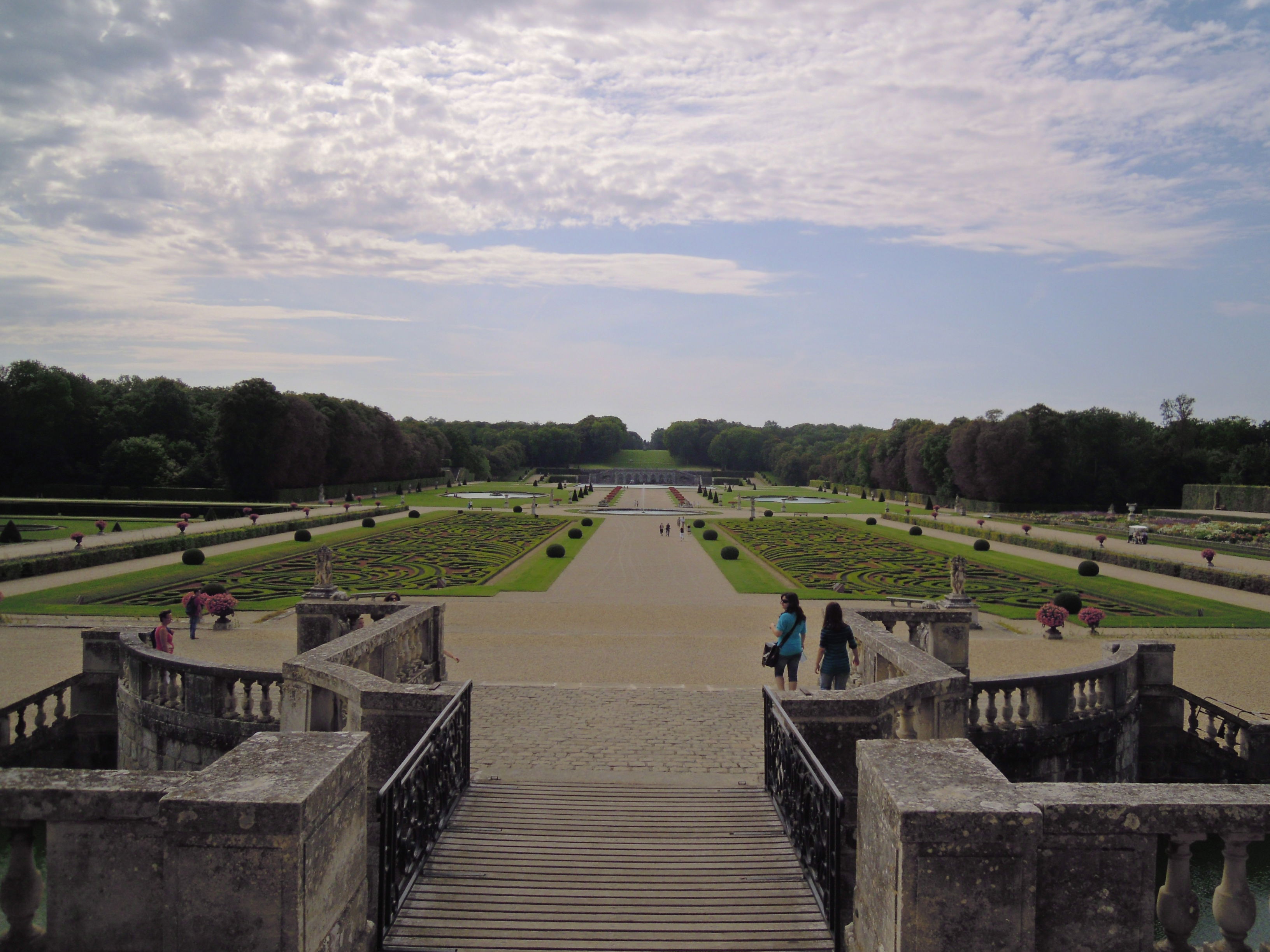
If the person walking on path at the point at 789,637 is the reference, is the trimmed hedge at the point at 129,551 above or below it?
below

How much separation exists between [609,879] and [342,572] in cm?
2377

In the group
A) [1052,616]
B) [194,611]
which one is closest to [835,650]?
[1052,616]

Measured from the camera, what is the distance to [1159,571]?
97.3 ft

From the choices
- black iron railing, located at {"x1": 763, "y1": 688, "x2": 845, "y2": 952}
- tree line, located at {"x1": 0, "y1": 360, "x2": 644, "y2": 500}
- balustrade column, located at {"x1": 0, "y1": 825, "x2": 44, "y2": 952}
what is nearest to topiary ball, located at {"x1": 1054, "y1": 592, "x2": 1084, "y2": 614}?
black iron railing, located at {"x1": 763, "y1": 688, "x2": 845, "y2": 952}

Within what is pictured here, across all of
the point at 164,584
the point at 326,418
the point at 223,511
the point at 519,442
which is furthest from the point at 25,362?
the point at 519,442

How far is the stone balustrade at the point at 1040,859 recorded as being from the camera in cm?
313

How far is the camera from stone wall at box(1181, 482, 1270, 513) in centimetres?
6125

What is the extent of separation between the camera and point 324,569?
692 inches

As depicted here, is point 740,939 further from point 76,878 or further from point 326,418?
point 326,418

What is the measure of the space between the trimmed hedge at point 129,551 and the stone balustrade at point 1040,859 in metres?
29.0

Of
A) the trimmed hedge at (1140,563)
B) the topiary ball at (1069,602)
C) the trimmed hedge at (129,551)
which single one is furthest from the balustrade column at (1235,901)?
the trimmed hedge at (129,551)

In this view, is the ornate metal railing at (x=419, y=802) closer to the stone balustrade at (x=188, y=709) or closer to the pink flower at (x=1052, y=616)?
the stone balustrade at (x=188, y=709)

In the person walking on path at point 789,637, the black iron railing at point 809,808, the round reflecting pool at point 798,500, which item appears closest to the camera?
the black iron railing at point 809,808

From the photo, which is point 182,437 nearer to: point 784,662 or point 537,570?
point 537,570
